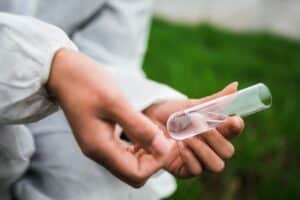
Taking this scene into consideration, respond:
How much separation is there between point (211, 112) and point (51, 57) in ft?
0.69

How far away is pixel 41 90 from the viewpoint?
863 millimetres

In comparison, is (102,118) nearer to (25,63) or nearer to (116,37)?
(25,63)

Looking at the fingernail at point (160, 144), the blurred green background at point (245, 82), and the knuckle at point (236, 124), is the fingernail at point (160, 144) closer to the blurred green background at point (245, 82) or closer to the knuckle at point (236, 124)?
the knuckle at point (236, 124)

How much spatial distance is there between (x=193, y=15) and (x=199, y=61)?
1042 mm

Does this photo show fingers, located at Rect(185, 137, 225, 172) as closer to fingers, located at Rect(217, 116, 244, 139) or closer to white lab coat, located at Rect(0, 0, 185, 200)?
fingers, located at Rect(217, 116, 244, 139)

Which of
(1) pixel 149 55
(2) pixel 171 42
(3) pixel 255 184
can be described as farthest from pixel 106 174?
(2) pixel 171 42

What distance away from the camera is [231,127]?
3.12 feet

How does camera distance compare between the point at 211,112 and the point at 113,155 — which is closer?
the point at 113,155

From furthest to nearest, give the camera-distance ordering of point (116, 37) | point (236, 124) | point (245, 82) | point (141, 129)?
1. point (245, 82)
2. point (116, 37)
3. point (236, 124)
4. point (141, 129)

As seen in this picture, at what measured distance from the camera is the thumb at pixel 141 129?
814 mm

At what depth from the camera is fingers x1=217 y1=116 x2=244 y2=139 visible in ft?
3.07

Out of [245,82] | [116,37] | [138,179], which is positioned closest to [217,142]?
[138,179]

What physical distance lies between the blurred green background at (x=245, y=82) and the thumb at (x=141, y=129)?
1128 millimetres

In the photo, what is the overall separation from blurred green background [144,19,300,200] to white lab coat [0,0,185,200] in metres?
0.70
